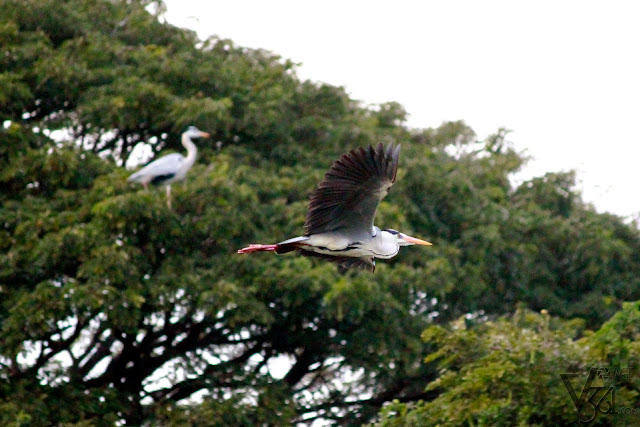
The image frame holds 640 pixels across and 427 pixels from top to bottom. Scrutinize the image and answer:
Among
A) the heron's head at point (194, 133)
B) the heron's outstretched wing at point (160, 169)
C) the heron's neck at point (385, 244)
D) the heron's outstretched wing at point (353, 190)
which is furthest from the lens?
the heron's head at point (194, 133)

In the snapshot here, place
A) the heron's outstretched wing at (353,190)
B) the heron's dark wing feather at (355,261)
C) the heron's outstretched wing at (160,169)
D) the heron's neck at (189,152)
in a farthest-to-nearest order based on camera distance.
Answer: the heron's neck at (189,152), the heron's outstretched wing at (160,169), the heron's dark wing feather at (355,261), the heron's outstretched wing at (353,190)

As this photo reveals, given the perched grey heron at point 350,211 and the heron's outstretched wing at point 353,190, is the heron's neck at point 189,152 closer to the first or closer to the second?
the perched grey heron at point 350,211

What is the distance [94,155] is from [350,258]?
567 cm

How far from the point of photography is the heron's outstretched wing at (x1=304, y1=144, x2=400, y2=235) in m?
7.81

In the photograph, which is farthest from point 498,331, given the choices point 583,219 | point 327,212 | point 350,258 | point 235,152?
point 583,219

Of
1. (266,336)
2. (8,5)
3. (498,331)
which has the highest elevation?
(8,5)

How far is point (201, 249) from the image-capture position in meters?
13.7

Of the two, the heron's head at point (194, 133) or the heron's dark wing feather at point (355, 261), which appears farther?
the heron's head at point (194, 133)

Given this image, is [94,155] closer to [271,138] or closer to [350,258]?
[271,138]

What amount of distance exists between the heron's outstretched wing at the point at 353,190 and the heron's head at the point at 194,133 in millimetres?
5267

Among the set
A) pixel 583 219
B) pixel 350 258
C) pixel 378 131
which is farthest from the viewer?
pixel 583 219

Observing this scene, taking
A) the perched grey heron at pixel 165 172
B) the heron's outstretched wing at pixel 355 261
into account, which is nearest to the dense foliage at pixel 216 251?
the perched grey heron at pixel 165 172

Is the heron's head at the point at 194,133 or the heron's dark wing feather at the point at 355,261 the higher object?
the heron's head at the point at 194,133

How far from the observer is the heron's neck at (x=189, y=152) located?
12.9m
